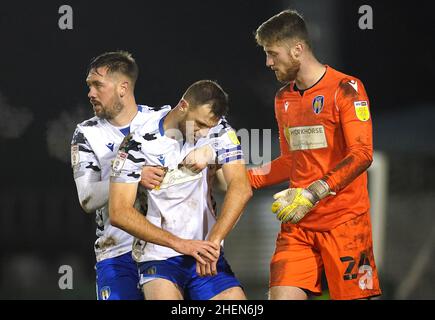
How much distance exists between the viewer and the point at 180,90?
889 centimetres

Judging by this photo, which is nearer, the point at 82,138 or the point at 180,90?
the point at 82,138

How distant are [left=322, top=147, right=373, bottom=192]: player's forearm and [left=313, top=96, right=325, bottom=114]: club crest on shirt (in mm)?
354

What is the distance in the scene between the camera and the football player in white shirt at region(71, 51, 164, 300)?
5.35 meters

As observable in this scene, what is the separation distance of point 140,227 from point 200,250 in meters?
0.34

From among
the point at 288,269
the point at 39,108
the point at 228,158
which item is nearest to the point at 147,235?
the point at 228,158

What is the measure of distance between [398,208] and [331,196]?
501cm

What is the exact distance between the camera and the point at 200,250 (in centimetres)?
480

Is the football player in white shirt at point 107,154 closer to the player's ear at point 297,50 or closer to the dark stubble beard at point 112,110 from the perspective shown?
the dark stubble beard at point 112,110

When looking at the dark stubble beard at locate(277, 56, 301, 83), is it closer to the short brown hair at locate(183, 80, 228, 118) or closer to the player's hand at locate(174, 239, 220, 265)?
the short brown hair at locate(183, 80, 228, 118)

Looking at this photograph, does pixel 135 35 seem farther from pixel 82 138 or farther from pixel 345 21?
pixel 82 138

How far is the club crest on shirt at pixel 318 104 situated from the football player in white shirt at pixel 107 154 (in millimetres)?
1014

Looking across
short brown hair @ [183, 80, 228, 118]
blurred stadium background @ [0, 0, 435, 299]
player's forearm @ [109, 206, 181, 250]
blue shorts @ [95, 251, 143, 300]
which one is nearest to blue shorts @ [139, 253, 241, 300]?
player's forearm @ [109, 206, 181, 250]

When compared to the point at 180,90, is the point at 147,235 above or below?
below

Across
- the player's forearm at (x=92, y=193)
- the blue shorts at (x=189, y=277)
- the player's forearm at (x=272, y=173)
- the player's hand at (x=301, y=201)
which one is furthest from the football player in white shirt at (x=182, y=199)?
the player's forearm at (x=272, y=173)
